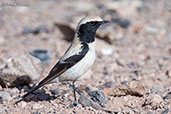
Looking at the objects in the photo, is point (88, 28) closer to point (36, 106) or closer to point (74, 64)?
point (74, 64)

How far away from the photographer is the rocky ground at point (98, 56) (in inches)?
255

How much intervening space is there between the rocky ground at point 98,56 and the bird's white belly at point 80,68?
44 cm

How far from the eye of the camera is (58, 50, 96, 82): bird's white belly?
6492 millimetres

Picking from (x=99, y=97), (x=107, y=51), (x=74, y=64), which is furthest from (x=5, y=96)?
(x=107, y=51)

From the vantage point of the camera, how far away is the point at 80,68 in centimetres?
651

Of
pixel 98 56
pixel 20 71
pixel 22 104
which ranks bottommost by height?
pixel 98 56

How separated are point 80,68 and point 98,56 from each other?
4021 mm

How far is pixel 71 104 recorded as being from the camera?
648 cm

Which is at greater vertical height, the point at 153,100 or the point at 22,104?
the point at 153,100

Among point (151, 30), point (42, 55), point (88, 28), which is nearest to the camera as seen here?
point (88, 28)

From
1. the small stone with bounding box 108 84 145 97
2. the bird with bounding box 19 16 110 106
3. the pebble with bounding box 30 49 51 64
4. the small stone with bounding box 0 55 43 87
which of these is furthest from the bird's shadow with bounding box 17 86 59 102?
the pebble with bounding box 30 49 51 64

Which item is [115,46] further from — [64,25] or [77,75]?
[77,75]

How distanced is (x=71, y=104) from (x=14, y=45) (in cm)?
551

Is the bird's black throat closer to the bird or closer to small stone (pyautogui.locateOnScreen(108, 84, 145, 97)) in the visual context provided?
the bird
